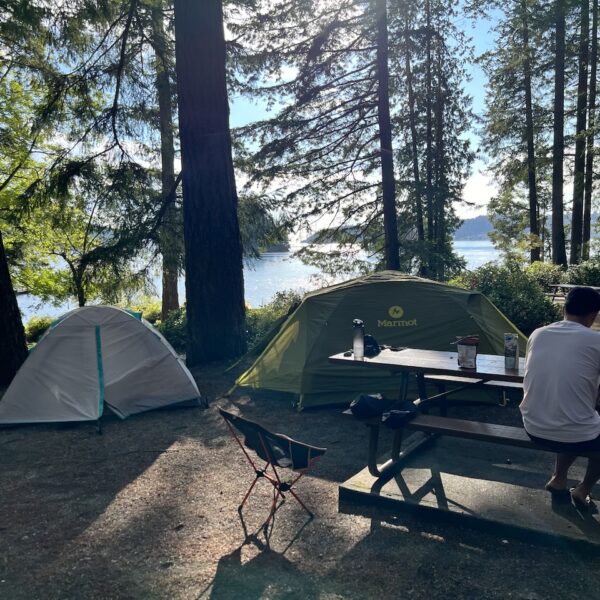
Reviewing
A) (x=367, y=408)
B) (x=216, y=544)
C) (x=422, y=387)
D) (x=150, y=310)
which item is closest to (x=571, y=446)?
(x=367, y=408)

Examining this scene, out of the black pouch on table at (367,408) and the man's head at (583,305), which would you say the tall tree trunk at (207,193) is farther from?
the man's head at (583,305)

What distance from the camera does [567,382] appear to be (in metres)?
3.53

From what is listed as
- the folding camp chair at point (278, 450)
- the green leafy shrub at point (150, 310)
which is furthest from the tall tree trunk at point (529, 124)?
the folding camp chair at point (278, 450)

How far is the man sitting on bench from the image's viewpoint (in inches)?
138

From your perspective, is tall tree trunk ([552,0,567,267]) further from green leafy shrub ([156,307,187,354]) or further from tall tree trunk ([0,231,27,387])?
tall tree trunk ([0,231,27,387])

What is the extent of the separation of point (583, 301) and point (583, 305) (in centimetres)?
3

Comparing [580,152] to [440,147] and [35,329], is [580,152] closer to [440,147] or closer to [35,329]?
[440,147]

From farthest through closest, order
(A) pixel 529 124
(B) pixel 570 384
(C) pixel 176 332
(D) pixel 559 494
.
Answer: (A) pixel 529 124
(C) pixel 176 332
(D) pixel 559 494
(B) pixel 570 384

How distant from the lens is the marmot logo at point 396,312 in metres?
7.00

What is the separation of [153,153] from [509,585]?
18.2 m

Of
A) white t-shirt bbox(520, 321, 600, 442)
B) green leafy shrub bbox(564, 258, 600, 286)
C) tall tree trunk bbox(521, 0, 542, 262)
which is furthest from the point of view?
tall tree trunk bbox(521, 0, 542, 262)

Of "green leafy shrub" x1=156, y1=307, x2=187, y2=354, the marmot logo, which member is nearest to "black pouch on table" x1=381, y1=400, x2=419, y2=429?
the marmot logo

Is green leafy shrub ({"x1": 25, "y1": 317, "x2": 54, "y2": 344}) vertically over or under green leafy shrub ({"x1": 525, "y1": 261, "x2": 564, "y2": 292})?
under

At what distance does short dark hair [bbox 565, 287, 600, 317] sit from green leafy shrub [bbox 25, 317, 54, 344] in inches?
770
